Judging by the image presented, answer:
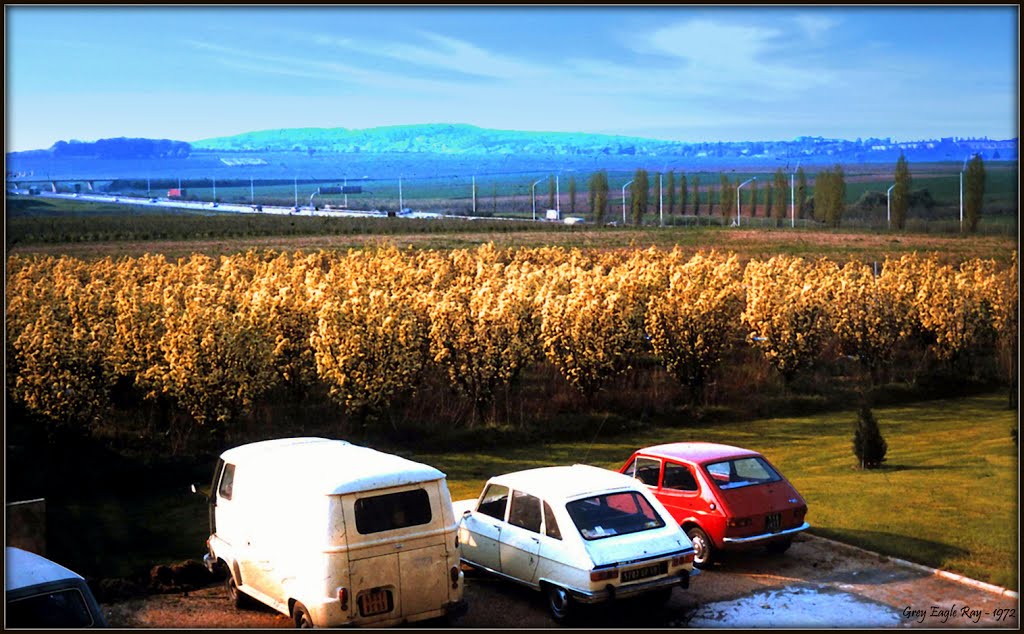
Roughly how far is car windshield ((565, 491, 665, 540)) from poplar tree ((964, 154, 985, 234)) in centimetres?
2693

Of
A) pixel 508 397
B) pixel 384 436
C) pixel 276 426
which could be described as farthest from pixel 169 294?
pixel 508 397

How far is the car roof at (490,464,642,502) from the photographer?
10.7m

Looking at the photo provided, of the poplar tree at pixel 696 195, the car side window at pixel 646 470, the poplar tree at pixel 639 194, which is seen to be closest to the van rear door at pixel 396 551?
the car side window at pixel 646 470

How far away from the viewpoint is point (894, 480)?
1688cm

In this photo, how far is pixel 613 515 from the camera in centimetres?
1062

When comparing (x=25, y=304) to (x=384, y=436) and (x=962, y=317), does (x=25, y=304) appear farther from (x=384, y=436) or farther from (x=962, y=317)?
(x=962, y=317)

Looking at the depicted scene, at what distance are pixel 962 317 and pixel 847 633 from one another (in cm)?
2163

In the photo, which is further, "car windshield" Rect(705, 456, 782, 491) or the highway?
the highway

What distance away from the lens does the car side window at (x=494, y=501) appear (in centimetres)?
1160

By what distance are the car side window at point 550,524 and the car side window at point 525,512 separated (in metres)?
0.15

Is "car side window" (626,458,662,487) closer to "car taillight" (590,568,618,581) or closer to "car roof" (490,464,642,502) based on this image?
"car roof" (490,464,642,502)

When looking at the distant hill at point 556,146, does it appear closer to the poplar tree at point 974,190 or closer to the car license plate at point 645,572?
the poplar tree at point 974,190

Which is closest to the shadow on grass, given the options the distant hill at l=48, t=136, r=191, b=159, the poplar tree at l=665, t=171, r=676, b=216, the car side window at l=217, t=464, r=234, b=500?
the car side window at l=217, t=464, r=234, b=500

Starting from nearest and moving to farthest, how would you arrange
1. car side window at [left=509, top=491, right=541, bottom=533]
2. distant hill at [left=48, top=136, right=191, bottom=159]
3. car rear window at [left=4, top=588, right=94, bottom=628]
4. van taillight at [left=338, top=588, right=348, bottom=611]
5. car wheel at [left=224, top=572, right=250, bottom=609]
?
car rear window at [left=4, top=588, right=94, bottom=628]
van taillight at [left=338, top=588, right=348, bottom=611]
car side window at [left=509, top=491, right=541, bottom=533]
car wheel at [left=224, top=572, right=250, bottom=609]
distant hill at [left=48, top=136, right=191, bottom=159]
